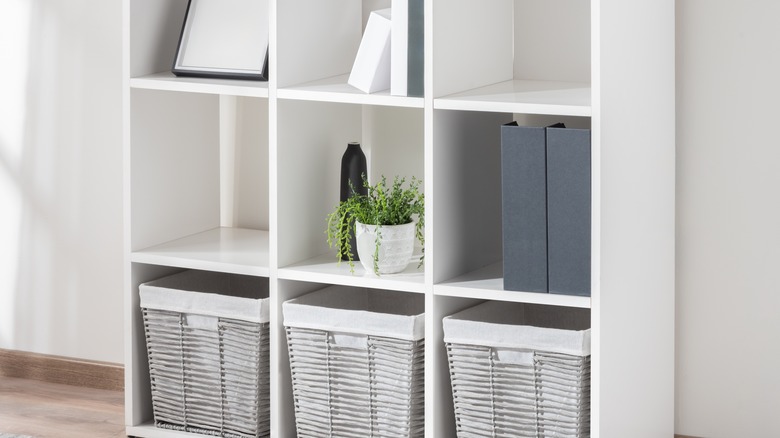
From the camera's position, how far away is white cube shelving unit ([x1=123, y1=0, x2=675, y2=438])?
2.15 metres

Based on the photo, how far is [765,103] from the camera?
7.70 ft

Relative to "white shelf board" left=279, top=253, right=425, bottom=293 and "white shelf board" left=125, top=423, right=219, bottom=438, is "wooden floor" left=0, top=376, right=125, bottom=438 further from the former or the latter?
"white shelf board" left=279, top=253, right=425, bottom=293

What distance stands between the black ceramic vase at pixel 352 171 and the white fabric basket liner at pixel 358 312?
0.12m

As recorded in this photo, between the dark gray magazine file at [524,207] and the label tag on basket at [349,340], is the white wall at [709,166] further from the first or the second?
the label tag on basket at [349,340]

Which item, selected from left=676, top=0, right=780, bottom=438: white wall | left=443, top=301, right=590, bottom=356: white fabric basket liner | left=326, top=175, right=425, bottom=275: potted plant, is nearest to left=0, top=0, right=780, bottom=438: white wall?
left=676, top=0, right=780, bottom=438: white wall

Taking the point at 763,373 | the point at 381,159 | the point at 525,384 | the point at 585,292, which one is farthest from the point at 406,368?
the point at 763,373

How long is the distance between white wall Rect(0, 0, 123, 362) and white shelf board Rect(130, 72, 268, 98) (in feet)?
1.42

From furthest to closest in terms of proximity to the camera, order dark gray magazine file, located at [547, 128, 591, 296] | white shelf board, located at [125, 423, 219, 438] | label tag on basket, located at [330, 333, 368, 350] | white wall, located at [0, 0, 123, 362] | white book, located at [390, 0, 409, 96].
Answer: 1. white wall, located at [0, 0, 123, 362]
2. white shelf board, located at [125, 423, 219, 438]
3. label tag on basket, located at [330, 333, 368, 350]
4. white book, located at [390, 0, 409, 96]
5. dark gray magazine file, located at [547, 128, 591, 296]

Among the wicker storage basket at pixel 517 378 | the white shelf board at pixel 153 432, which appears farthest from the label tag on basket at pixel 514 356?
the white shelf board at pixel 153 432

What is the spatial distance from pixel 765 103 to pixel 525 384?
77cm

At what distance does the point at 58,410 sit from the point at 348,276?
0.99 metres

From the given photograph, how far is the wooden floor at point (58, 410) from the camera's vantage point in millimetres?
2729

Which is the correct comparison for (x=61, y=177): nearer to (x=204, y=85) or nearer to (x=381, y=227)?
(x=204, y=85)

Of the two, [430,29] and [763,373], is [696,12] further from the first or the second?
[763,373]
